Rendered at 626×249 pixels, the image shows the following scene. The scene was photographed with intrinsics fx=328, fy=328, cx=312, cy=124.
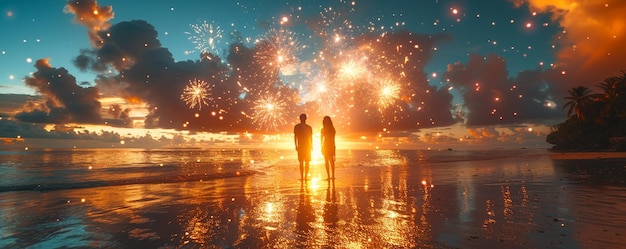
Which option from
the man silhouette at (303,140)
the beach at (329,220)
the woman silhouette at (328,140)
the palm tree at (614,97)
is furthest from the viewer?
the palm tree at (614,97)

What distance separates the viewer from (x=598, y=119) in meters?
59.5

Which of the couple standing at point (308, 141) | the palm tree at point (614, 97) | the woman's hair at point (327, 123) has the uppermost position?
the palm tree at point (614, 97)

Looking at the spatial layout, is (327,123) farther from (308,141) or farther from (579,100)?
(579,100)

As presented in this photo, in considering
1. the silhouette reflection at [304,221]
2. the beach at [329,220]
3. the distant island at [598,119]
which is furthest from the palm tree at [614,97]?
the silhouette reflection at [304,221]

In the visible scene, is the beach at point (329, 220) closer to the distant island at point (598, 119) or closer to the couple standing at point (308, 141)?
the couple standing at point (308, 141)

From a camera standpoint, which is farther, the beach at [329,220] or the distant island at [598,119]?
the distant island at [598,119]

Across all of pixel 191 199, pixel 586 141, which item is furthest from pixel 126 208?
pixel 586 141

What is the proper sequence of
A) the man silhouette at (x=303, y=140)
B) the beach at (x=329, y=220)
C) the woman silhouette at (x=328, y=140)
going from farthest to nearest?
the woman silhouette at (x=328, y=140) → the man silhouette at (x=303, y=140) → the beach at (x=329, y=220)

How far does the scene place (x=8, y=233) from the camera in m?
4.89

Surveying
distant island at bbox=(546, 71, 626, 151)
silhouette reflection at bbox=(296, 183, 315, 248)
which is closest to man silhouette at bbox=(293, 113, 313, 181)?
silhouette reflection at bbox=(296, 183, 315, 248)

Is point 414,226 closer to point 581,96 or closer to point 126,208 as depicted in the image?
point 126,208

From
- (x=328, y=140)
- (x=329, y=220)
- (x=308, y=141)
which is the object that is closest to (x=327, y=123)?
(x=328, y=140)

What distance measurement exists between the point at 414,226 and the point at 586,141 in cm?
7859

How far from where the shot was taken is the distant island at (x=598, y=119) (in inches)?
2122
